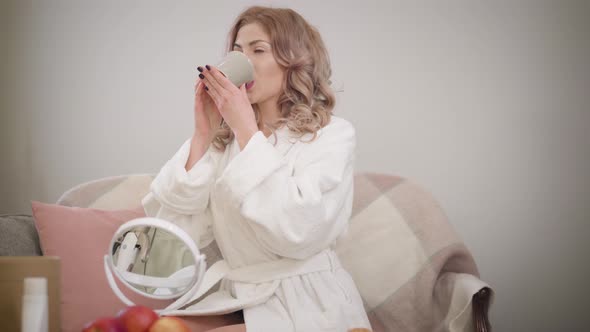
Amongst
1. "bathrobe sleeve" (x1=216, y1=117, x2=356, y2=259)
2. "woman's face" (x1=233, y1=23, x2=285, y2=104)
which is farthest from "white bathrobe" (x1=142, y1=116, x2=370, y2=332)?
"woman's face" (x1=233, y1=23, x2=285, y2=104)

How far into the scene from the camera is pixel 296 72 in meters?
1.42

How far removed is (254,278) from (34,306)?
0.62 meters

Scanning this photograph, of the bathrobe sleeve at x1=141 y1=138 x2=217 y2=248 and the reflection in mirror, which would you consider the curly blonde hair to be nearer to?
the bathrobe sleeve at x1=141 y1=138 x2=217 y2=248

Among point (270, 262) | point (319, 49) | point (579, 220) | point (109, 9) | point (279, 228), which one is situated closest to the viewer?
point (279, 228)

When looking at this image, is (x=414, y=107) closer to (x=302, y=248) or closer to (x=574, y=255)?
(x=574, y=255)

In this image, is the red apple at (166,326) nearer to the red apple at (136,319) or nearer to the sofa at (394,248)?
the red apple at (136,319)

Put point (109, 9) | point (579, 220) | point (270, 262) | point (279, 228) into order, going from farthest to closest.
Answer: point (109, 9), point (579, 220), point (270, 262), point (279, 228)

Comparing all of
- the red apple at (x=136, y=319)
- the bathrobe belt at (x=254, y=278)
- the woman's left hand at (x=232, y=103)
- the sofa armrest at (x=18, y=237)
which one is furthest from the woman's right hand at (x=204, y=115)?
the red apple at (x=136, y=319)

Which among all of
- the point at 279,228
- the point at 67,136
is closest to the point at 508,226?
the point at 279,228

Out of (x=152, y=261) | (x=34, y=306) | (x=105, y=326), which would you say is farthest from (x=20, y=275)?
(x=152, y=261)

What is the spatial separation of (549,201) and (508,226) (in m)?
0.16

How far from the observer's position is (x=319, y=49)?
150 centimetres

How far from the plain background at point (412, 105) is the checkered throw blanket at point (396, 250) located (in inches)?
10.4

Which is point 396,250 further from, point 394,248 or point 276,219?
point 276,219
